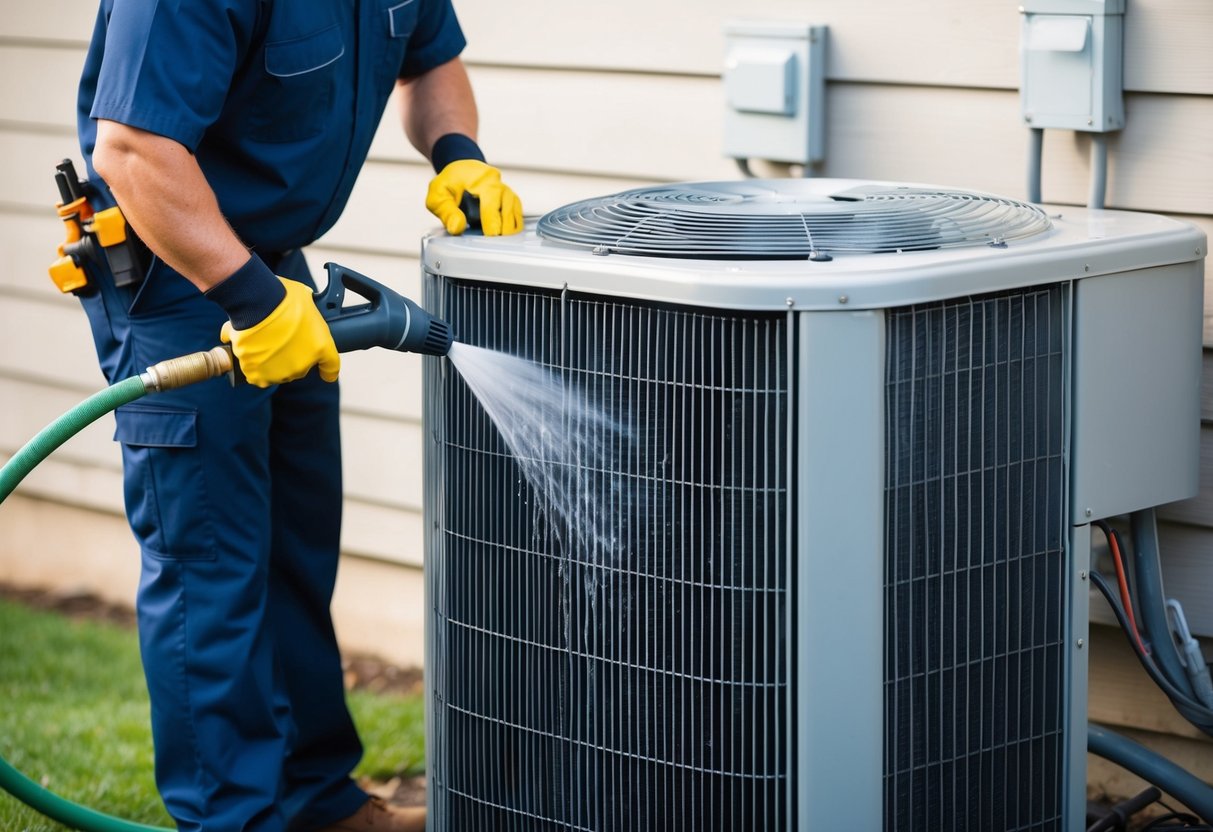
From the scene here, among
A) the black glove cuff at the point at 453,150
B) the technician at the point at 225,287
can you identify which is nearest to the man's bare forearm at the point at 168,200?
the technician at the point at 225,287

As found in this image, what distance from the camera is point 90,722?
3.30m

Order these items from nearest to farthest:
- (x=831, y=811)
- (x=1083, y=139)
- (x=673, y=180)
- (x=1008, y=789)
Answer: (x=831, y=811), (x=1008, y=789), (x=1083, y=139), (x=673, y=180)

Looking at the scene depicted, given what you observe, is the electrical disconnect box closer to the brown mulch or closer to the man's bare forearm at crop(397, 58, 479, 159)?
the man's bare forearm at crop(397, 58, 479, 159)

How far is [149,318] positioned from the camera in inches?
89.0

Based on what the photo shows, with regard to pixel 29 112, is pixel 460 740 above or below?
below

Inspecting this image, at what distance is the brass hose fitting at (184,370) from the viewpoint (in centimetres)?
202

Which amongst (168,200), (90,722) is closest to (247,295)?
(168,200)

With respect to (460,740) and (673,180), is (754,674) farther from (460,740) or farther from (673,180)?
(673,180)

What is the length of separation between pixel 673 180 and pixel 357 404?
103cm

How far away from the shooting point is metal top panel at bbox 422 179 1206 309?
6.08ft

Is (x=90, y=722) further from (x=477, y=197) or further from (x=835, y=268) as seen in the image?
(x=835, y=268)

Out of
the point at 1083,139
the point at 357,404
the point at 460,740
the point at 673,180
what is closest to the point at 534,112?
the point at 673,180

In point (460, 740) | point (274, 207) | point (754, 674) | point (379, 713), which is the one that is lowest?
point (379, 713)

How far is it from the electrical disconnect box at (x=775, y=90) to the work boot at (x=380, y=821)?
1347mm
